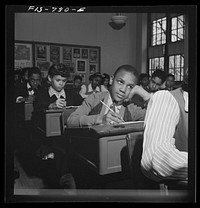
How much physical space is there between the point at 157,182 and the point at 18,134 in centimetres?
92

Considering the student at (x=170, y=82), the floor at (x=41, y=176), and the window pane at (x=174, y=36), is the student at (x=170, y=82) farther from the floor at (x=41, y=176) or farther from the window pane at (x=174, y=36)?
the floor at (x=41, y=176)

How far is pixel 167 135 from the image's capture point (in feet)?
7.33

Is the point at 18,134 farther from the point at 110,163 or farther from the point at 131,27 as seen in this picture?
the point at 131,27

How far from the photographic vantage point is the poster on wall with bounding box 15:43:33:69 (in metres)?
2.26

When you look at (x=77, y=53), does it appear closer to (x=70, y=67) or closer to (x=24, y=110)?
(x=70, y=67)

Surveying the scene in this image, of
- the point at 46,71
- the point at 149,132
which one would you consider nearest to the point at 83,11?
the point at 46,71

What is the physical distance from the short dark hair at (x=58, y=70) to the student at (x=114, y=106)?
21 cm

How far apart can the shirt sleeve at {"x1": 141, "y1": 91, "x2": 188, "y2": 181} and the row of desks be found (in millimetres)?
83

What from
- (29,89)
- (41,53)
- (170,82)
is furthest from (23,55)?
(170,82)

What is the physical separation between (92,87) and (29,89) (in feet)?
1.29

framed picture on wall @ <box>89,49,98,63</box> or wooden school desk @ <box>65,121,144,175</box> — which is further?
framed picture on wall @ <box>89,49,98,63</box>

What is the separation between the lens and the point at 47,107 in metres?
2.27

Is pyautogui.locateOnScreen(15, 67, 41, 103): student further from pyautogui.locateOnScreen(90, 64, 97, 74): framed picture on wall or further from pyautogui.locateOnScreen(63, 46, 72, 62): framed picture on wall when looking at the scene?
pyautogui.locateOnScreen(90, 64, 97, 74): framed picture on wall

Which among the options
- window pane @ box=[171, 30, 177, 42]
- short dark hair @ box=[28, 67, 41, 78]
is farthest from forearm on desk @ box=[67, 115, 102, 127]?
window pane @ box=[171, 30, 177, 42]
